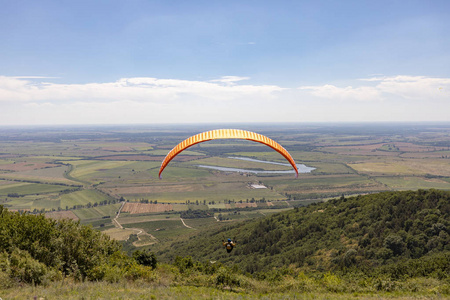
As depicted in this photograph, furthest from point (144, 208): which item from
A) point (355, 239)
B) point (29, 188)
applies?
point (355, 239)

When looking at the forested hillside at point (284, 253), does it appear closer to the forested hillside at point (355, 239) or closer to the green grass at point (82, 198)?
the forested hillside at point (355, 239)

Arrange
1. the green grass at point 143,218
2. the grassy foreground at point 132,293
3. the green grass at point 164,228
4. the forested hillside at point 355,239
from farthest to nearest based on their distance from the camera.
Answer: the green grass at point 143,218, the green grass at point 164,228, the forested hillside at point 355,239, the grassy foreground at point 132,293

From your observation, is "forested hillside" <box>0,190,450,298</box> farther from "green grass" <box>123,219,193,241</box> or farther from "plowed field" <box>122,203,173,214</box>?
"plowed field" <box>122,203,173,214</box>

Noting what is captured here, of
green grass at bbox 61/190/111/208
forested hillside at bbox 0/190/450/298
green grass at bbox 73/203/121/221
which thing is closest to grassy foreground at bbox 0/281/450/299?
forested hillside at bbox 0/190/450/298

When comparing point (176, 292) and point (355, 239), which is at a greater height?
point (176, 292)

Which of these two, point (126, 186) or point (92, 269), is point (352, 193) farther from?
point (92, 269)

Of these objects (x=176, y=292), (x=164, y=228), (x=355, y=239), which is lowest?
(x=164, y=228)

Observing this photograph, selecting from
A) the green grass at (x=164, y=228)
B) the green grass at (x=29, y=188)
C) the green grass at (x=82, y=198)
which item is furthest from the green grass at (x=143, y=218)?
the green grass at (x=29, y=188)

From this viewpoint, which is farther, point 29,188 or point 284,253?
point 29,188

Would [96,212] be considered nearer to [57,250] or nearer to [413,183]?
[57,250]
